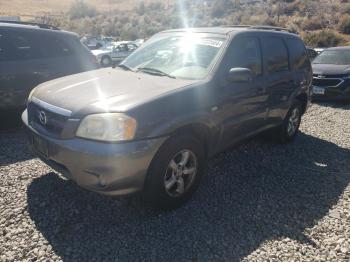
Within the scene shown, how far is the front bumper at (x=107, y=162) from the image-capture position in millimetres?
2961

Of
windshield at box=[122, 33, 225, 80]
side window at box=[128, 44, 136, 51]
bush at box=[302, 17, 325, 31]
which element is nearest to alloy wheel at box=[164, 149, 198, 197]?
windshield at box=[122, 33, 225, 80]

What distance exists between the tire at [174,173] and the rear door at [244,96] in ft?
1.85

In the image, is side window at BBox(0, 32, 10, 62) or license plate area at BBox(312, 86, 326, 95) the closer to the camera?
side window at BBox(0, 32, 10, 62)

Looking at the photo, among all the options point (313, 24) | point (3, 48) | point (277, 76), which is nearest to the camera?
point (277, 76)

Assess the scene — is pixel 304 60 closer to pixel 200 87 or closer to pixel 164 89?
pixel 200 87

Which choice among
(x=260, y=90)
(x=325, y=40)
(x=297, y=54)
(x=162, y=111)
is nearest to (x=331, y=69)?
(x=297, y=54)

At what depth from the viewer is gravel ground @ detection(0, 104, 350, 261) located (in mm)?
3035

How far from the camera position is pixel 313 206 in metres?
3.94

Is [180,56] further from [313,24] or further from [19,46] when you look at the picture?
[313,24]

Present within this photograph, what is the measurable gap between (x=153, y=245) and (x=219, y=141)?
4.69ft

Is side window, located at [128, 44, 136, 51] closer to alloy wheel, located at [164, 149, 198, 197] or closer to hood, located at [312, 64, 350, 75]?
hood, located at [312, 64, 350, 75]

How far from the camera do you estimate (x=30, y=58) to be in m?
5.84

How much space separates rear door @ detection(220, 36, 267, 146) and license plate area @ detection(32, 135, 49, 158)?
6.06 ft

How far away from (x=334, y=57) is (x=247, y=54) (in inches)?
295
